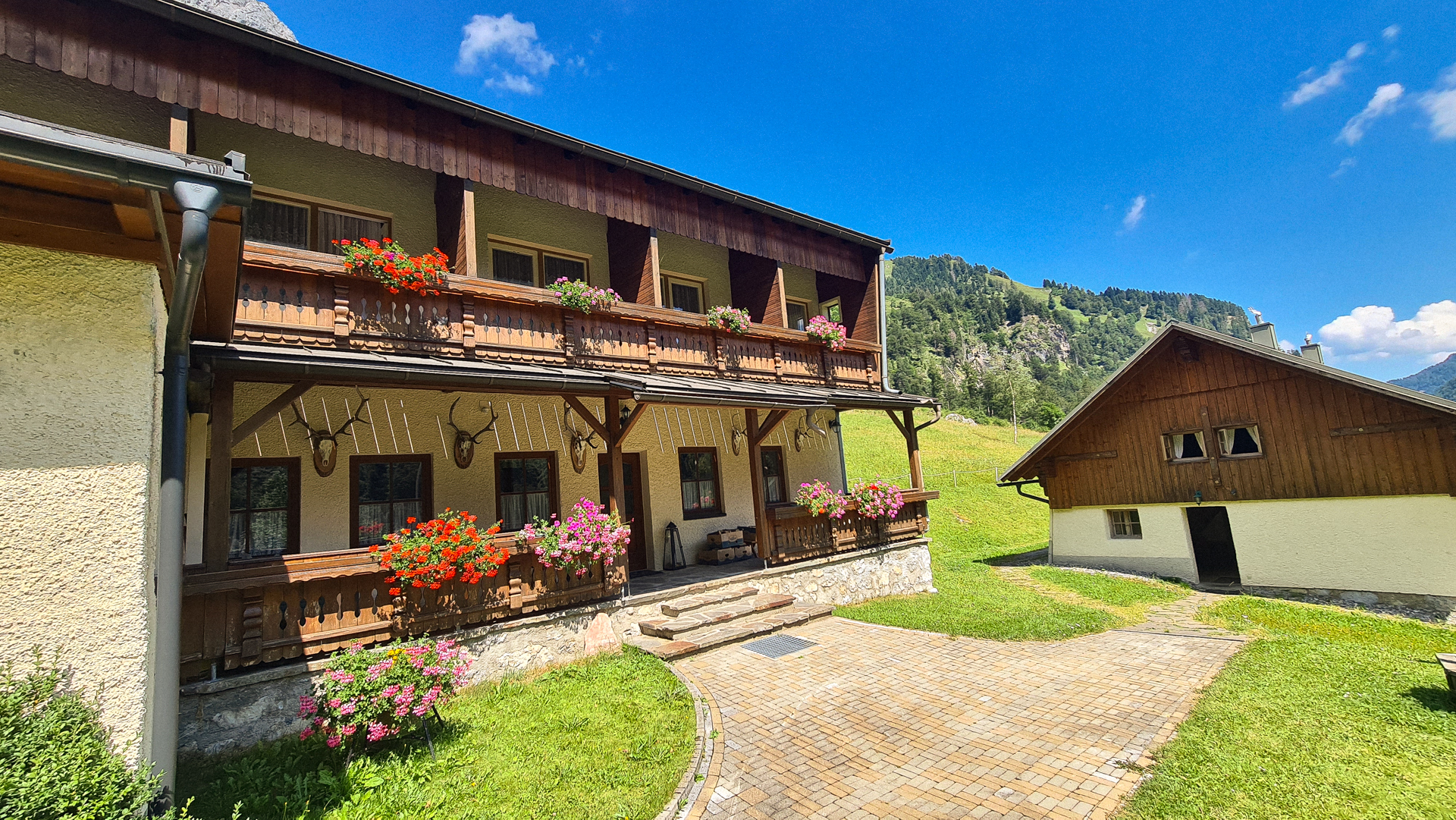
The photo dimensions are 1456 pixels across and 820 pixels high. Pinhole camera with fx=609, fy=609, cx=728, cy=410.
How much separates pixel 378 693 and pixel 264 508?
4250mm

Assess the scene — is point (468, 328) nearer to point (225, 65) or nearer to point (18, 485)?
point (225, 65)

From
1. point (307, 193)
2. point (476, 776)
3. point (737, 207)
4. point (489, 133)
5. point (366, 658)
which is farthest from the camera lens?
point (737, 207)

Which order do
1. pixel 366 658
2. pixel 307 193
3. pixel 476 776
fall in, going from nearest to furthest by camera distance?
1. pixel 476 776
2. pixel 366 658
3. pixel 307 193

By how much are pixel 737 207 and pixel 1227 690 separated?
10.8 meters

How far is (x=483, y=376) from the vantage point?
Answer: 749 cm

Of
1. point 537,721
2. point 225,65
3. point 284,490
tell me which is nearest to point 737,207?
point 225,65

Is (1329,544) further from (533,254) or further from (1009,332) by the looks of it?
(1009,332)

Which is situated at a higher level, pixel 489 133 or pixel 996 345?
pixel 996 345

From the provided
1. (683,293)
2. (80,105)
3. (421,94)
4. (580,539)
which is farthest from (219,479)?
(683,293)

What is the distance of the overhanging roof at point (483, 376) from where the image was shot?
20.5 ft

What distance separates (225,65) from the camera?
7.43 m

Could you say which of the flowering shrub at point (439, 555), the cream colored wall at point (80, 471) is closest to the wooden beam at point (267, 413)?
the flowering shrub at point (439, 555)

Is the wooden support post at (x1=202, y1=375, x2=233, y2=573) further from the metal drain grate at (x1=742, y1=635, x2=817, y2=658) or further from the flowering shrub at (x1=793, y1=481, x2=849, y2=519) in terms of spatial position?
the flowering shrub at (x1=793, y1=481, x2=849, y2=519)

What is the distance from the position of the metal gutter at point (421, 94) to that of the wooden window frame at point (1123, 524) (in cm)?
1205
